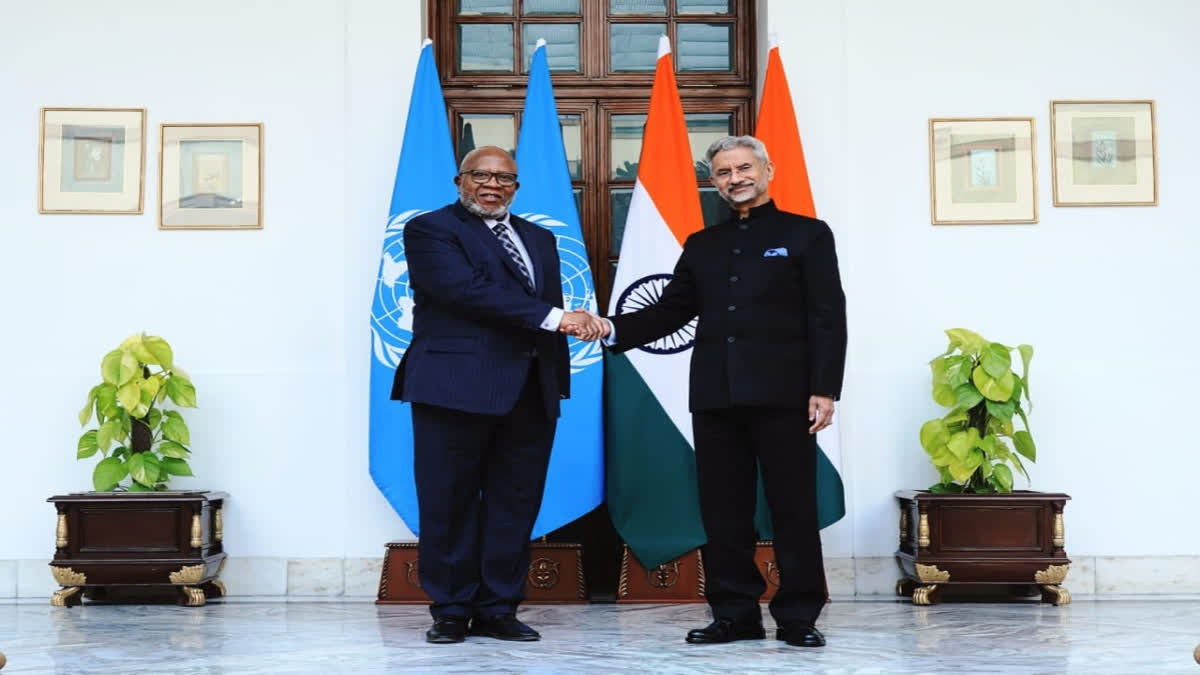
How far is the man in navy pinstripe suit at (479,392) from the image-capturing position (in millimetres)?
3848

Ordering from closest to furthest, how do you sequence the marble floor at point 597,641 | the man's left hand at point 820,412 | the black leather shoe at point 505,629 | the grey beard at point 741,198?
the marble floor at point 597,641 → the man's left hand at point 820,412 → the grey beard at point 741,198 → the black leather shoe at point 505,629

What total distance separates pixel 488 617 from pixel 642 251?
179 cm

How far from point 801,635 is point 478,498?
1104mm

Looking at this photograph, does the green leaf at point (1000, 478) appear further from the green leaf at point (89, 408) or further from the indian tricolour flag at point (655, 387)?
the green leaf at point (89, 408)

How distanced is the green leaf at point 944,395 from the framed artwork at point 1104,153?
1.06 meters

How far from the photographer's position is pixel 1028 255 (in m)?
5.44

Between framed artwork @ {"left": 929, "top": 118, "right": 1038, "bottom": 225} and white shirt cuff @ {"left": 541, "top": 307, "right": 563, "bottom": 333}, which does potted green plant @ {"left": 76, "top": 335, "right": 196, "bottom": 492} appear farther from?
framed artwork @ {"left": 929, "top": 118, "right": 1038, "bottom": 225}

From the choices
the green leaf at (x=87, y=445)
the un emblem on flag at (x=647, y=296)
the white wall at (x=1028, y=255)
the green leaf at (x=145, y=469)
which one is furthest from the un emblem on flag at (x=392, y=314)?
the white wall at (x=1028, y=255)

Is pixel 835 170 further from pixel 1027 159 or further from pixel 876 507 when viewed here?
pixel 876 507

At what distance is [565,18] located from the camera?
5758 millimetres

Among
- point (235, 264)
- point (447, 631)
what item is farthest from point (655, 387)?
point (235, 264)

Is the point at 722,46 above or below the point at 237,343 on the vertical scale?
above

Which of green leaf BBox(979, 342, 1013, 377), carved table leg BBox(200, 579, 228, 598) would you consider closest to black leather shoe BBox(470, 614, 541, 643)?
carved table leg BBox(200, 579, 228, 598)

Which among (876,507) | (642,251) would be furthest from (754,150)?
(876,507)
